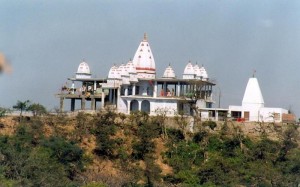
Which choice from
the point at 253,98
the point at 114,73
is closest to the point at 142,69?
the point at 114,73

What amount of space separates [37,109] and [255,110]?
51.4ft

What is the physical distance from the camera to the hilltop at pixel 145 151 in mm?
32875

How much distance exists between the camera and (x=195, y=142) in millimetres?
40812

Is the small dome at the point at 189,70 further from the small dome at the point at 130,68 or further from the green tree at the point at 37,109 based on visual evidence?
the green tree at the point at 37,109

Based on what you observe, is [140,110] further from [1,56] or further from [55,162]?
[1,56]

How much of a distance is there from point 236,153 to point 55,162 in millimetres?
12501

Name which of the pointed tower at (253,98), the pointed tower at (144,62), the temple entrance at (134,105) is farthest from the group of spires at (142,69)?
the pointed tower at (253,98)

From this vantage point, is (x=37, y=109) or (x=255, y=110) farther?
(x=255, y=110)

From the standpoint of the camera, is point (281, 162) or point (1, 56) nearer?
point (1, 56)

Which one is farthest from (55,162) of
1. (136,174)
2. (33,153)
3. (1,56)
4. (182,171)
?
(1,56)

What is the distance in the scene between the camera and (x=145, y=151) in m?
38.6

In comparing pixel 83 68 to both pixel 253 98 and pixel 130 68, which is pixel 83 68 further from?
pixel 253 98

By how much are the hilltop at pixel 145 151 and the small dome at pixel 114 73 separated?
13.1 feet

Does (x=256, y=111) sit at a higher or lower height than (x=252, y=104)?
lower
